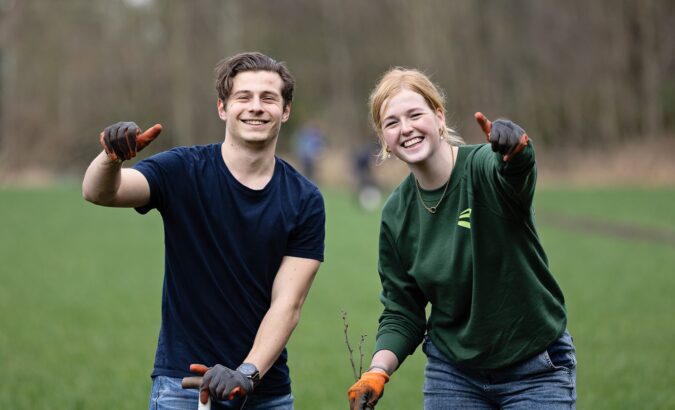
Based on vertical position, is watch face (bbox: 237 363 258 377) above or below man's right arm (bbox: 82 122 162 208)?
below

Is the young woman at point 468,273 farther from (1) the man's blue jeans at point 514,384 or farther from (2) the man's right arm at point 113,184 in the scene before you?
(2) the man's right arm at point 113,184

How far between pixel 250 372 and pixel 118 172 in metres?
0.94

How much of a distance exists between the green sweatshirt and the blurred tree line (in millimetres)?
34094

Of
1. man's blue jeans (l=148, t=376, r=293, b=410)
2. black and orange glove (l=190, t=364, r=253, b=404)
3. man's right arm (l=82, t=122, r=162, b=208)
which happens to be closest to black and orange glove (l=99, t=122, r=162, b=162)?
man's right arm (l=82, t=122, r=162, b=208)

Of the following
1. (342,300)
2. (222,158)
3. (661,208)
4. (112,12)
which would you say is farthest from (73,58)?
(222,158)

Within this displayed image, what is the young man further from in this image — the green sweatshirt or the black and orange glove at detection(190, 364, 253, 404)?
the green sweatshirt

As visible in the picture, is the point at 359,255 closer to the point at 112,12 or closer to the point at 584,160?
the point at 584,160

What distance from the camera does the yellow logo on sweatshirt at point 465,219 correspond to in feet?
12.6

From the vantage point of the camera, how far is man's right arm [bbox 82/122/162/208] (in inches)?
136

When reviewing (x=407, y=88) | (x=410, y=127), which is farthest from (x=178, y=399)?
(x=407, y=88)

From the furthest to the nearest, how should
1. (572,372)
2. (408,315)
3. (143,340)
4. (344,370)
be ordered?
1. (143,340)
2. (344,370)
3. (408,315)
4. (572,372)

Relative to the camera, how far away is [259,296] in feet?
13.0

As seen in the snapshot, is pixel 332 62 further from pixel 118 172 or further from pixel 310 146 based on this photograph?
pixel 118 172

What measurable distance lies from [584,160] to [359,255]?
22.0 metres
